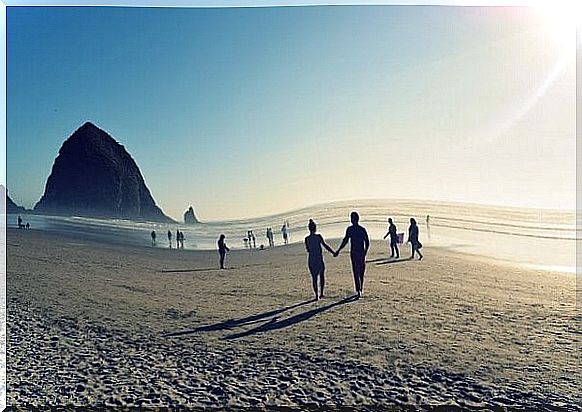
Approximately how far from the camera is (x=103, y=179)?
335 inches

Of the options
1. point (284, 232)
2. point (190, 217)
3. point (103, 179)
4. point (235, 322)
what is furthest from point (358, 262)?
point (103, 179)

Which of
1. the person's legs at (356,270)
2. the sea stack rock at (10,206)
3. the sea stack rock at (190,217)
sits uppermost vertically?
the sea stack rock at (10,206)

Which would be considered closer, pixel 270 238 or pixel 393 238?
pixel 393 238

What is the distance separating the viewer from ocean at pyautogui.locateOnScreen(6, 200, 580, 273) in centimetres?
761

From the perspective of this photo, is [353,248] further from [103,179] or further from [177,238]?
[103,179]

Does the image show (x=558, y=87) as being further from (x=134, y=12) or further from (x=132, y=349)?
(x=132, y=349)

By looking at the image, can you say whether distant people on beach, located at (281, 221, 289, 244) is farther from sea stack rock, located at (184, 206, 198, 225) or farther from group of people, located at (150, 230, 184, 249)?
group of people, located at (150, 230, 184, 249)

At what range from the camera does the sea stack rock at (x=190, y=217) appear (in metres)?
7.99

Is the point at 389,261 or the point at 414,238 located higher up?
the point at 414,238

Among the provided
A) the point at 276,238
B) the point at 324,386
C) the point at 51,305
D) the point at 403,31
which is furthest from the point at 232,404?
the point at 403,31

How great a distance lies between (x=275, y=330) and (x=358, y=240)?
4.73ft

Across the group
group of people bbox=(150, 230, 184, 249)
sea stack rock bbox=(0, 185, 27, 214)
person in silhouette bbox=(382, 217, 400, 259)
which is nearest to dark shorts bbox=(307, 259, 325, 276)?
person in silhouette bbox=(382, 217, 400, 259)

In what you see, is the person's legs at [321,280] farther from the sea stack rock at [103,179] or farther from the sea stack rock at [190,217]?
the sea stack rock at [103,179]

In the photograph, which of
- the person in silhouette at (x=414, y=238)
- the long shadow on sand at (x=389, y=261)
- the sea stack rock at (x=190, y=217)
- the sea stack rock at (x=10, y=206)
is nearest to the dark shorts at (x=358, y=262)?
the long shadow on sand at (x=389, y=261)
